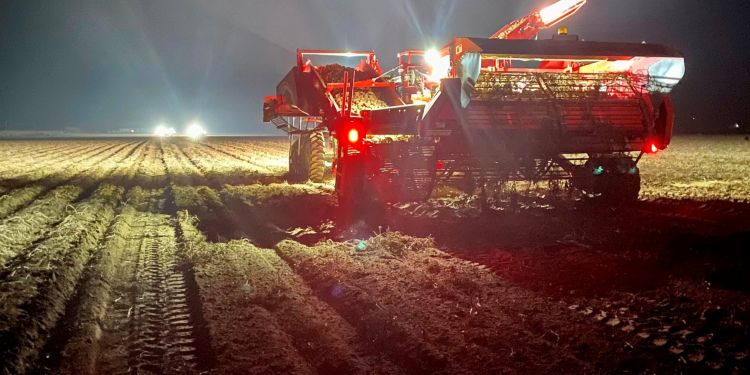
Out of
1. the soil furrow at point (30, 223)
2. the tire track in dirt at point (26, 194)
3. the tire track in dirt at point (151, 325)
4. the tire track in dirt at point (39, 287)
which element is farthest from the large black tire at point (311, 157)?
the tire track in dirt at point (151, 325)

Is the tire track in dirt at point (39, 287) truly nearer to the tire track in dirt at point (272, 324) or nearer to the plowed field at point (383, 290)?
the plowed field at point (383, 290)

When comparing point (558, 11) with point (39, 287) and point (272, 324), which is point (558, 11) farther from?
point (39, 287)

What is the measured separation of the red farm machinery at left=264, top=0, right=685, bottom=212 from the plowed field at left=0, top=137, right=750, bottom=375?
65cm

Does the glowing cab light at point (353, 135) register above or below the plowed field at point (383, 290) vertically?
above

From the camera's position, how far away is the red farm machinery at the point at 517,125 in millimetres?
8211

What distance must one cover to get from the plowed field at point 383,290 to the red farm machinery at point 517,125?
2.12 feet

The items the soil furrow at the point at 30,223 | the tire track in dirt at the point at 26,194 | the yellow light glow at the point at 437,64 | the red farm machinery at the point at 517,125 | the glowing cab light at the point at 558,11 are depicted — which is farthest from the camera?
the glowing cab light at the point at 558,11

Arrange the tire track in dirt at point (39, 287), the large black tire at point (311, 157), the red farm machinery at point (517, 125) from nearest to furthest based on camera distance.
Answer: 1. the tire track in dirt at point (39, 287)
2. the red farm machinery at point (517, 125)
3. the large black tire at point (311, 157)

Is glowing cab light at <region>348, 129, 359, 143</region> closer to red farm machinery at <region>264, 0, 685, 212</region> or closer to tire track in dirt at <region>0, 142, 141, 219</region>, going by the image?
red farm machinery at <region>264, 0, 685, 212</region>

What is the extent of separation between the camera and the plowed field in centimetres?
361

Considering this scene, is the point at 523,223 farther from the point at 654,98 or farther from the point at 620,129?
the point at 654,98

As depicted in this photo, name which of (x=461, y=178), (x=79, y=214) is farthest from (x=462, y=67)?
(x=79, y=214)

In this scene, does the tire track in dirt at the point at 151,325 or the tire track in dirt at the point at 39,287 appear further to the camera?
the tire track in dirt at the point at 39,287

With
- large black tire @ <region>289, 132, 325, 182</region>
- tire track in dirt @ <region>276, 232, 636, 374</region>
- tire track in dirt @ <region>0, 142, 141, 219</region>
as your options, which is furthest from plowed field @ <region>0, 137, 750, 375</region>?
large black tire @ <region>289, 132, 325, 182</region>
